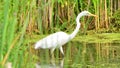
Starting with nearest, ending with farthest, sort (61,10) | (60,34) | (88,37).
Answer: (60,34), (88,37), (61,10)

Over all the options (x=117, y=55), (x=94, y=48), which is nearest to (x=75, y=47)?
(x=94, y=48)

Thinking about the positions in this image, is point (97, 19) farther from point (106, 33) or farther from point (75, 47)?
point (75, 47)

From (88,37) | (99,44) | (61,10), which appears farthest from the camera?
(61,10)

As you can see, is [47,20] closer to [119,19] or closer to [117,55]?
[119,19]

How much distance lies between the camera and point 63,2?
33.3 ft

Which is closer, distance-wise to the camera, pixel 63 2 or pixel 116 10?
pixel 63 2

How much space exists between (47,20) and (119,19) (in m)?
2.08

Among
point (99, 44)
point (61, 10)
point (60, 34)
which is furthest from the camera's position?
point (61, 10)

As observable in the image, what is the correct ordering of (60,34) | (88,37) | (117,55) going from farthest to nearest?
(88,37) → (60,34) → (117,55)

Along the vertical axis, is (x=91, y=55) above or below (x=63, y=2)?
below

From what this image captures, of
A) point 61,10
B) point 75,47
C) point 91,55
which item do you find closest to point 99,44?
point 75,47

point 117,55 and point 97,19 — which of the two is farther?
point 97,19

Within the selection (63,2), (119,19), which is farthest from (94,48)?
(119,19)

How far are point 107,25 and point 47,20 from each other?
55.2 inches
